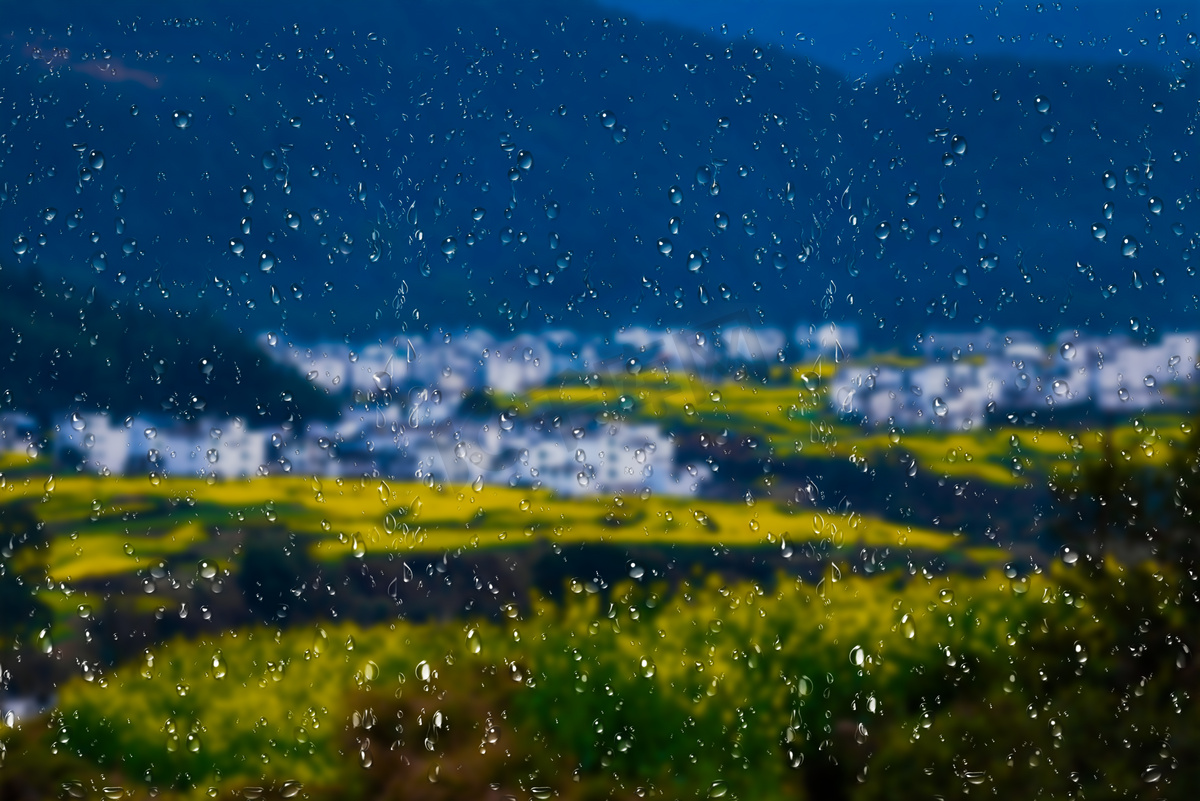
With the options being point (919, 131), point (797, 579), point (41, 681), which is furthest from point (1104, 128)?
point (41, 681)

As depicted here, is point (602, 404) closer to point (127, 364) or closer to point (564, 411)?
point (564, 411)

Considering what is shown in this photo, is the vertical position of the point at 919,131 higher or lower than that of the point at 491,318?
higher

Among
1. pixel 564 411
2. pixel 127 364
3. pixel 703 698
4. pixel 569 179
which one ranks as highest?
pixel 569 179

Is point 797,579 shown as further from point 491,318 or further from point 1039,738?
point 491,318

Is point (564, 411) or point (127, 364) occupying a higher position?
point (127, 364)

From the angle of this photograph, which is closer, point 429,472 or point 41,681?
point 429,472

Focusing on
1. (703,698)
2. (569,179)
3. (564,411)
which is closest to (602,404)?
(564,411)
